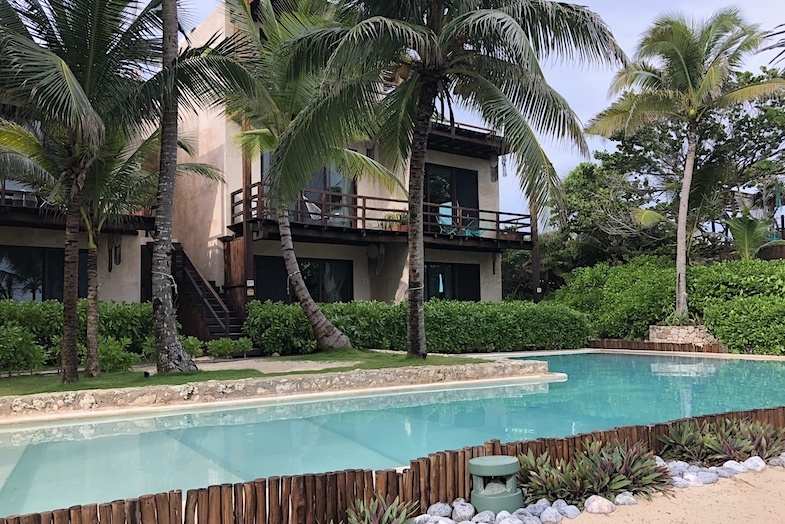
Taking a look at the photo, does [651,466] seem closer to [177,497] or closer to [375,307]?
[177,497]

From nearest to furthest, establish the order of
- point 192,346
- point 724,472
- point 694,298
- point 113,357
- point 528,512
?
point 528,512 → point 724,472 → point 113,357 → point 192,346 → point 694,298

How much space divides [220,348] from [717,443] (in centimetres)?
1121

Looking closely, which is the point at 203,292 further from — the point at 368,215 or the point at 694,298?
the point at 694,298

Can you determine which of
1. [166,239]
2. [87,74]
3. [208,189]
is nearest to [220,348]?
[166,239]

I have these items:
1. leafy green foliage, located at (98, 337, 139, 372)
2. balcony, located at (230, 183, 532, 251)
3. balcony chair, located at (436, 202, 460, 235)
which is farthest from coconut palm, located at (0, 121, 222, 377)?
balcony chair, located at (436, 202, 460, 235)

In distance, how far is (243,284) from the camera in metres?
16.0

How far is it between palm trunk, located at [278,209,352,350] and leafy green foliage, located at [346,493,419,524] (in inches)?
415

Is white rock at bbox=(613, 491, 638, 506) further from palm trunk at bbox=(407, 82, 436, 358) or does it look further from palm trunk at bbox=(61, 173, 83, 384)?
palm trunk at bbox=(61, 173, 83, 384)

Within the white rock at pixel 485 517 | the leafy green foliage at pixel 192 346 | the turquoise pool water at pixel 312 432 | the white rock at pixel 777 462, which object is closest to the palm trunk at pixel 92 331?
the turquoise pool water at pixel 312 432

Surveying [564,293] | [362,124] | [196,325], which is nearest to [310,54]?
[362,124]

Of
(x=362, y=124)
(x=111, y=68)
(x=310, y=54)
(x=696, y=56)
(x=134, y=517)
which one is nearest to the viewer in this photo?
(x=134, y=517)

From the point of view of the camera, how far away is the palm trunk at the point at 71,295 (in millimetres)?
9742

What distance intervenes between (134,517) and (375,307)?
12798 millimetres

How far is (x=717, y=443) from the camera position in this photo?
533cm
